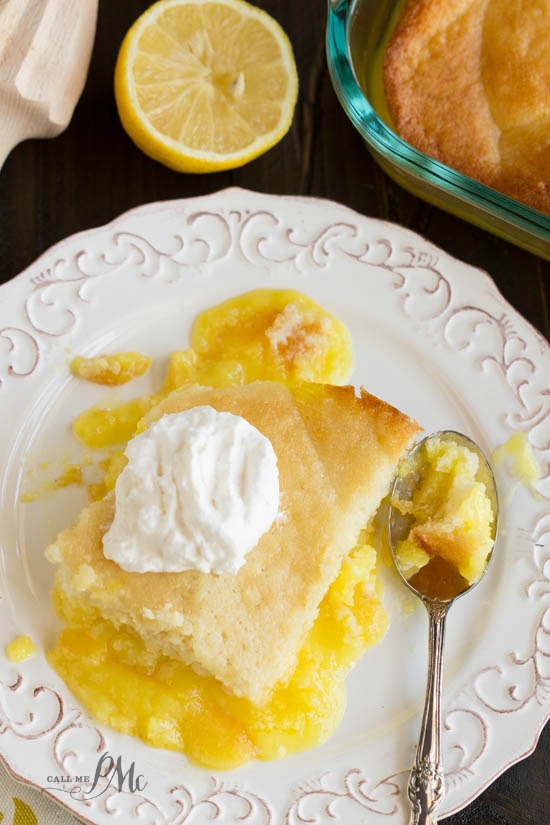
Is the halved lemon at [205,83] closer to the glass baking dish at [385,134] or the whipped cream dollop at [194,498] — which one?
the glass baking dish at [385,134]

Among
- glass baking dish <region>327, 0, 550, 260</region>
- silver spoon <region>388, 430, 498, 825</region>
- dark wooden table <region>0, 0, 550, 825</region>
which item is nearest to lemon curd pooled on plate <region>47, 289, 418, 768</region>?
silver spoon <region>388, 430, 498, 825</region>

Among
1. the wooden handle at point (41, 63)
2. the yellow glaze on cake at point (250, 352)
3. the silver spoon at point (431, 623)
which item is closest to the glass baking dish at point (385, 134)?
the yellow glaze on cake at point (250, 352)

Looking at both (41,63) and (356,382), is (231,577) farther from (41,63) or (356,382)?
(41,63)

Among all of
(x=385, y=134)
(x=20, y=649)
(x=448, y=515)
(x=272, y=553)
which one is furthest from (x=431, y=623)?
(x=385, y=134)

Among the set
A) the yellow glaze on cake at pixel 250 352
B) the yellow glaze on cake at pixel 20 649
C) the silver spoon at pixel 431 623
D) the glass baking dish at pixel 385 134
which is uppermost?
the glass baking dish at pixel 385 134

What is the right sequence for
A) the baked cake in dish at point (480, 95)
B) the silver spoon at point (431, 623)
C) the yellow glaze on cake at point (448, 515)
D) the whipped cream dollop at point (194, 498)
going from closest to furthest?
the whipped cream dollop at point (194, 498)
the silver spoon at point (431, 623)
the yellow glaze on cake at point (448, 515)
the baked cake in dish at point (480, 95)

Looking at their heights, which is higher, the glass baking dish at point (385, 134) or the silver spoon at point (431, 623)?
the glass baking dish at point (385, 134)

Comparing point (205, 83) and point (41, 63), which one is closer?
point (41, 63)

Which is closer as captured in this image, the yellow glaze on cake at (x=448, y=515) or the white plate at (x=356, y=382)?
the white plate at (x=356, y=382)
